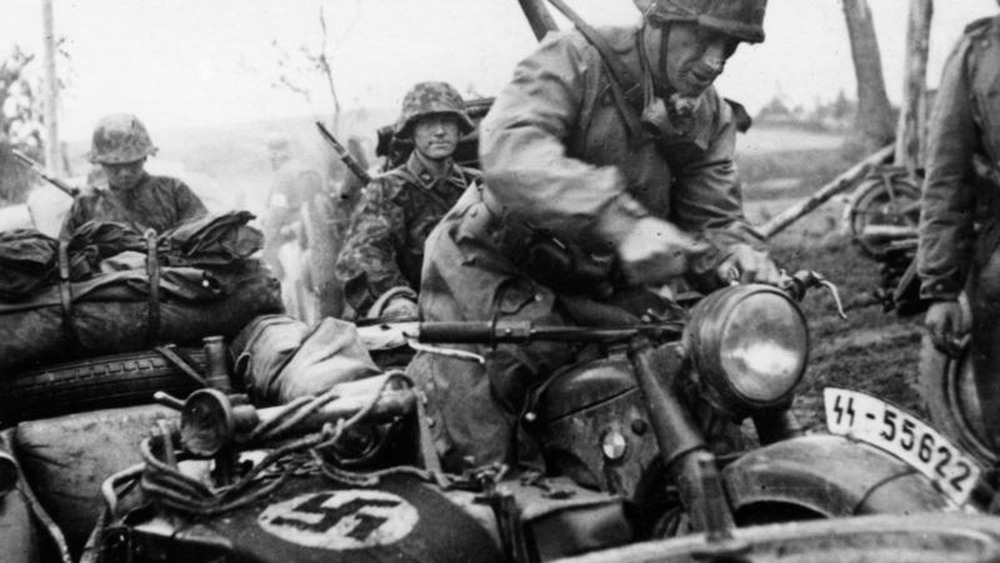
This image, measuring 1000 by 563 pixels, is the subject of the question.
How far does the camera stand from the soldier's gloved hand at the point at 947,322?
224 inches

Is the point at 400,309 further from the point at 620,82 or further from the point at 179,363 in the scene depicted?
the point at 620,82

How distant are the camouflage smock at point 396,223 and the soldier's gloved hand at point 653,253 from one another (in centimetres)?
482


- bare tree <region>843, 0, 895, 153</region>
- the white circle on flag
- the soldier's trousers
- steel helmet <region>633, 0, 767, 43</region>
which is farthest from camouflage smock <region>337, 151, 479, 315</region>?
bare tree <region>843, 0, 895, 153</region>

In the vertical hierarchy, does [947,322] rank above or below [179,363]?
below

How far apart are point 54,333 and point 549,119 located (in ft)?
6.42

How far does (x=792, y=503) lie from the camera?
3025 millimetres

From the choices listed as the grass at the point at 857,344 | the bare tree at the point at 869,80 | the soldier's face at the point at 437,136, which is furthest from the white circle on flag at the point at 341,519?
the bare tree at the point at 869,80

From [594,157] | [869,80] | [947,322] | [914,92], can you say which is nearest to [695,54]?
[594,157]

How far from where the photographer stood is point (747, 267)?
12.1 feet

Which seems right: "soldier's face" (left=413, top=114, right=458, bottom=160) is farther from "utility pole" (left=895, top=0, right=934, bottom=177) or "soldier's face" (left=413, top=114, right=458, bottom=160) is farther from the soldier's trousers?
"utility pole" (left=895, top=0, right=934, bottom=177)

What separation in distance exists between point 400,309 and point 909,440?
3.93 meters

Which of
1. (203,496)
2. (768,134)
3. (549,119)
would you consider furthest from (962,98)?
(768,134)

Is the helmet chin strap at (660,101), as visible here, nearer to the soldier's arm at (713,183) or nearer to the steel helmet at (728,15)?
the steel helmet at (728,15)

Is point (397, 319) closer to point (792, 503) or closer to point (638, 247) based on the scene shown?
point (638, 247)
